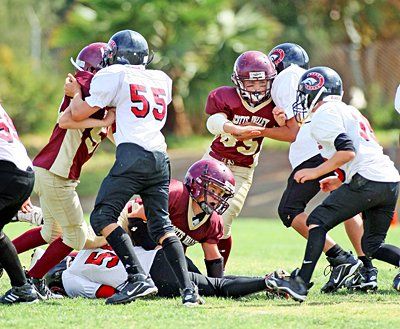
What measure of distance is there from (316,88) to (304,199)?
1.02m

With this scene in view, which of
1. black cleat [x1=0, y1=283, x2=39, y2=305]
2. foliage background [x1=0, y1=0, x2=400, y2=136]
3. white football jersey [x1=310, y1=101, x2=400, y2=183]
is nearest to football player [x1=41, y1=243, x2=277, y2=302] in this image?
black cleat [x1=0, y1=283, x2=39, y2=305]

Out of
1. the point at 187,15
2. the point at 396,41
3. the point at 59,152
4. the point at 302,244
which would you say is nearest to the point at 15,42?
the point at 187,15

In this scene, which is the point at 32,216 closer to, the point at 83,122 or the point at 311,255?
the point at 83,122

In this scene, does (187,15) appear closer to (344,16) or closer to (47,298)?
(344,16)

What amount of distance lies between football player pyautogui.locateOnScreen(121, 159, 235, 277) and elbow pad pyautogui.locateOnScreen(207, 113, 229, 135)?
655 mm

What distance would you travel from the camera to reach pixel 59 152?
6.85 m

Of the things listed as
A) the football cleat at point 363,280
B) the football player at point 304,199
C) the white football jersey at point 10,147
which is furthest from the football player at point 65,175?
the football cleat at point 363,280

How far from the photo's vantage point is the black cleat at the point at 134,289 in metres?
5.96

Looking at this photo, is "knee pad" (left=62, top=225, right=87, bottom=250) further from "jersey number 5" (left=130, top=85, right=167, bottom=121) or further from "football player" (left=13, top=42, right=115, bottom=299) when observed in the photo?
"jersey number 5" (left=130, top=85, right=167, bottom=121)

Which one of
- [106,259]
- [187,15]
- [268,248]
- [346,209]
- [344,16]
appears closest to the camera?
[346,209]

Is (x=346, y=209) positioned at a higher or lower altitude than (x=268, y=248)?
higher

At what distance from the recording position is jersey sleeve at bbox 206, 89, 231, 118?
24.8 feet

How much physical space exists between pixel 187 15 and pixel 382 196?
43.2 ft

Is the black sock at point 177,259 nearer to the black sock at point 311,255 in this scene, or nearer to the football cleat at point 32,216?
the black sock at point 311,255
